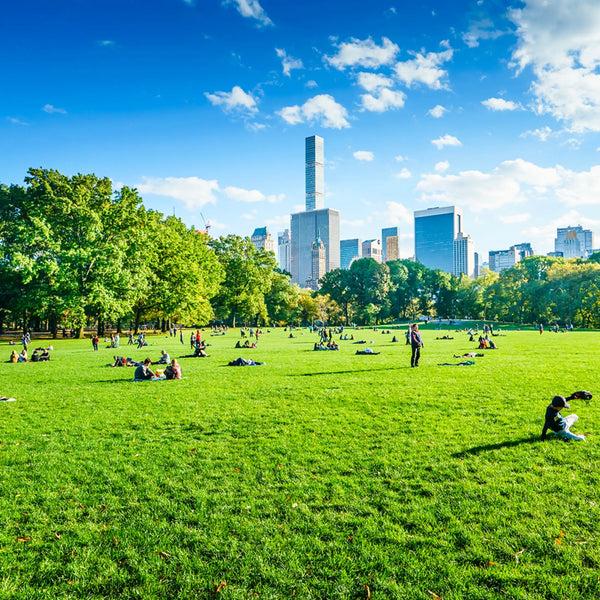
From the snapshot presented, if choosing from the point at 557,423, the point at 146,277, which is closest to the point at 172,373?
the point at 557,423

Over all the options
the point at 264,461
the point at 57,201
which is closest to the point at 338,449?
the point at 264,461

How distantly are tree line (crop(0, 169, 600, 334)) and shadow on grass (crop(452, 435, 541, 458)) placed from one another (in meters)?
41.8

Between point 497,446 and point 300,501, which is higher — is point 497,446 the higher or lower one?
the higher one

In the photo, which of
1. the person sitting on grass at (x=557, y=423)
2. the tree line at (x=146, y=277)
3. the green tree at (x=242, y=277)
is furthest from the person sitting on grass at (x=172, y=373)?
the green tree at (x=242, y=277)

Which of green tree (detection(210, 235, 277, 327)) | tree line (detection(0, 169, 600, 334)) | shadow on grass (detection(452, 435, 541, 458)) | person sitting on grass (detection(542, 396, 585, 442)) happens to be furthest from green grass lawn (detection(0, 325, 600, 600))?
green tree (detection(210, 235, 277, 327))

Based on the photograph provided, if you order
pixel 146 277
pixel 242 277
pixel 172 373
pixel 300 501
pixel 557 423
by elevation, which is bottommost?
pixel 300 501

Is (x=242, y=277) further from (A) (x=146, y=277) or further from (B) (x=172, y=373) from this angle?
(B) (x=172, y=373)

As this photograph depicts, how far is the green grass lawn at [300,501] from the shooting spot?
13.9 ft

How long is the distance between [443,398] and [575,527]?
7.04 meters

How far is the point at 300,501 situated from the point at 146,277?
1955 inches

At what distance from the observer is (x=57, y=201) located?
4559 cm

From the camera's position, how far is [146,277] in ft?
168

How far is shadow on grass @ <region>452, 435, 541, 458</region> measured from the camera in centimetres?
746

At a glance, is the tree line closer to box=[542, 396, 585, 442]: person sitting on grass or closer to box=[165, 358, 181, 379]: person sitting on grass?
box=[165, 358, 181, 379]: person sitting on grass
